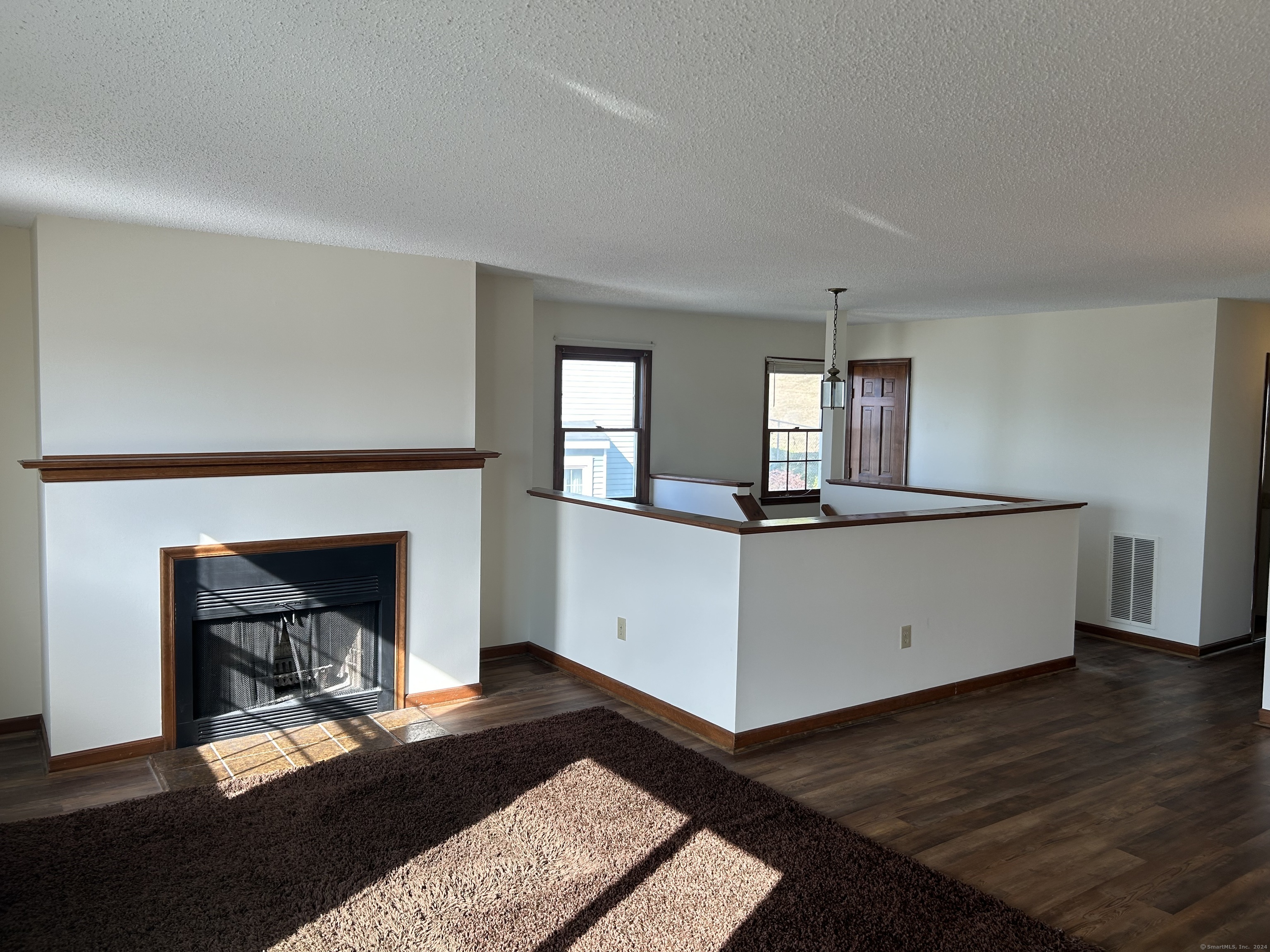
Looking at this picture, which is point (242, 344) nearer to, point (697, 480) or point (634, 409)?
point (697, 480)

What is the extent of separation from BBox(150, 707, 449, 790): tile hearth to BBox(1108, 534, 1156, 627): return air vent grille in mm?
4665

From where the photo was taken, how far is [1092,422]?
6246mm

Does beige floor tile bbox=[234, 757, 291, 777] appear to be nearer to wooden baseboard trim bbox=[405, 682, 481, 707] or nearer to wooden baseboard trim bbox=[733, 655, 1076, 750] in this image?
wooden baseboard trim bbox=[405, 682, 481, 707]

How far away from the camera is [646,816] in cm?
329

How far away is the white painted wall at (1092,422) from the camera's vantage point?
576 centimetres

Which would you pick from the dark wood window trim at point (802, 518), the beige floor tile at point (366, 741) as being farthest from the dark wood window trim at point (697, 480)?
the beige floor tile at point (366, 741)

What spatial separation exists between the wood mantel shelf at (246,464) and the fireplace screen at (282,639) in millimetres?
387

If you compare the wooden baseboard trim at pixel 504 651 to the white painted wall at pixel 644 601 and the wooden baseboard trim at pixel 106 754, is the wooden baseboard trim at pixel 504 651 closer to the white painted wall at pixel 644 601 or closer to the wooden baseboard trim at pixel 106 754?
the white painted wall at pixel 644 601

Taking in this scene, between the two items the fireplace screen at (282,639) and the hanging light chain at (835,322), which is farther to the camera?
the hanging light chain at (835,322)

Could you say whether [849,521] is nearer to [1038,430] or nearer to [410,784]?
[410,784]

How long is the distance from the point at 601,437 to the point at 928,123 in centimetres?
457

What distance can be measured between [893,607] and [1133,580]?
8.58 ft

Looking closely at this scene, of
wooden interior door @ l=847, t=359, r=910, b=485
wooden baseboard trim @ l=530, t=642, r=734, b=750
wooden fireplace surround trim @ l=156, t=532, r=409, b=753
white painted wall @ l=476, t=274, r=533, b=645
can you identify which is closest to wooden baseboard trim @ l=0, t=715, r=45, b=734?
wooden fireplace surround trim @ l=156, t=532, r=409, b=753

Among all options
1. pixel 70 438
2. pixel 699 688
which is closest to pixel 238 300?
pixel 70 438
